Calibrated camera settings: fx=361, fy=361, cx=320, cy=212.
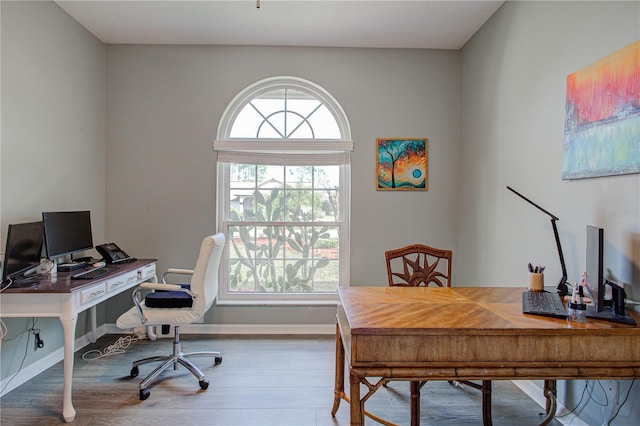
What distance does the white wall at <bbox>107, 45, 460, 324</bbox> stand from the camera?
3463 mm

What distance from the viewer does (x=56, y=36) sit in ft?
9.25

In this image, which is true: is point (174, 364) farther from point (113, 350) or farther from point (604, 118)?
point (604, 118)

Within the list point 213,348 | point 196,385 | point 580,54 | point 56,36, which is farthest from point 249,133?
point 580,54

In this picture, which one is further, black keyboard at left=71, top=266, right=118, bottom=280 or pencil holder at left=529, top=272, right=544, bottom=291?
black keyboard at left=71, top=266, right=118, bottom=280

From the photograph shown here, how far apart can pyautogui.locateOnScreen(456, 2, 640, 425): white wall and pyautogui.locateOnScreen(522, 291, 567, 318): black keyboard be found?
341 millimetres

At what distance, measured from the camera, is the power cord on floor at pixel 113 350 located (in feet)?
9.73

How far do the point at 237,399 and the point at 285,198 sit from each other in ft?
6.16

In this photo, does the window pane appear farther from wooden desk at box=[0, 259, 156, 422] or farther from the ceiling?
wooden desk at box=[0, 259, 156, 422]

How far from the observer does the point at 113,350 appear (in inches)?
121

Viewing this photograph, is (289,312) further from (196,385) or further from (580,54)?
(580,54)

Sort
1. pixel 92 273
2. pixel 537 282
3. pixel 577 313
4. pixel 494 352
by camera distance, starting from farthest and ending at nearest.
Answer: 1. pixel 92 273
2. pixel 537 282
3. pixel 577 313
4. pixel 494 352

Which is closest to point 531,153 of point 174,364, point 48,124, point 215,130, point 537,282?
point 537,282

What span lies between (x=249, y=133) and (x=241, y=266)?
133cm

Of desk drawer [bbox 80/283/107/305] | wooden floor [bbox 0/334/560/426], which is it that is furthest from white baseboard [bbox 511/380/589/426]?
desk drawer [bbox 80/283/107/305]
